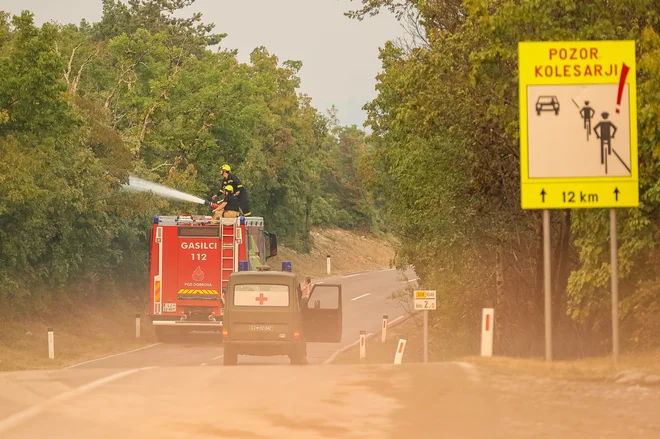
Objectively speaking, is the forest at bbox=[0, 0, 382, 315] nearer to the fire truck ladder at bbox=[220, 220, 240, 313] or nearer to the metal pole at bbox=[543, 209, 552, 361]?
the fire truck ladder at bbox=[220, 220, 240, 313]

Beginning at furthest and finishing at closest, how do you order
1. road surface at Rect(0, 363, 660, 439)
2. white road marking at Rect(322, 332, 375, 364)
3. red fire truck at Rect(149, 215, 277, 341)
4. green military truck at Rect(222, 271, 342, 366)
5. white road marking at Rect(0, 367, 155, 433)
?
red fire truck at Rect(149, 215, 277, 341), white road marking at Rect(322, 332, 375, 364), green military truck at Rect(222, 271, 342, 366), white road marking at Rect(0, 367, 155, 433), road surface at Rect(0, 363, 660, 439)

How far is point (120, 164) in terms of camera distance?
1788 inches

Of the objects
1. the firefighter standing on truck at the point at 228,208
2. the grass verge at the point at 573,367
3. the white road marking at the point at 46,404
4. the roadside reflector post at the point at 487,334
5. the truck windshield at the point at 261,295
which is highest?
the firefighter standing on truck at the point at 228,208

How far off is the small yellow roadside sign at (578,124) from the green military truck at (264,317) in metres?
11.7

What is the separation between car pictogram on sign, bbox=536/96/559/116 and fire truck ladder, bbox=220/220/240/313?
21473mm

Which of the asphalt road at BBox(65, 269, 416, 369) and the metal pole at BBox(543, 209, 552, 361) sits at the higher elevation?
the metal pole at BBox(543, 209, 552, 361)

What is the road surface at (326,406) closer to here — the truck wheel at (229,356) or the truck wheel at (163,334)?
the truck wheel at (229,356)

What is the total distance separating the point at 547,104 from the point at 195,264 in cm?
2245

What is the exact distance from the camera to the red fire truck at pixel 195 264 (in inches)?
1382

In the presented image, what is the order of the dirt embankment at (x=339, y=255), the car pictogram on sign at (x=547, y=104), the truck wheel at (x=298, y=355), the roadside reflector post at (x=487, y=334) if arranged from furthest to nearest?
1. the dirt embankment at (x=339, y=255)
2. the truck wheel at (x=298, y=355)
3. the roadside reflector post at (x=487, y=334)
4. the car pictogram on sign at (x=547, y=104)

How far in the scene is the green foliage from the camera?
19656 millimetres

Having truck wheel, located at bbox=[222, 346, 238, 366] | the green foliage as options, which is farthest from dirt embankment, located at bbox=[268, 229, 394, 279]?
truck wheel, located at bbox=[222, 346, 238, 366]

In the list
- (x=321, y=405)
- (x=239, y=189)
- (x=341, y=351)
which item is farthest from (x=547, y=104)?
(x=341, y=351)

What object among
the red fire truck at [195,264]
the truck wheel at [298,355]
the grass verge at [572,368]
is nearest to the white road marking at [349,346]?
the red fire truck at [195,264]
